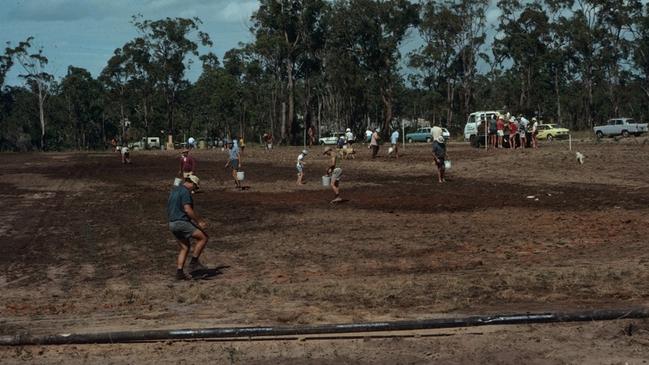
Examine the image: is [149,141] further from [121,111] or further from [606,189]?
[606,189]

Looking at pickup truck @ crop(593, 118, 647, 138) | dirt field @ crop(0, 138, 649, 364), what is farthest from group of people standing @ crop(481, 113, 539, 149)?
pickup truck @ crop(593, 118, 647, 138)

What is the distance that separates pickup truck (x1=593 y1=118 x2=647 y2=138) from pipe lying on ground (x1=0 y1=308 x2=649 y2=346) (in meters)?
52.4

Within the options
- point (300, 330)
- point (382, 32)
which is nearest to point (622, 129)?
point (382, 32)

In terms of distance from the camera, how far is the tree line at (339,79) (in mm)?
78688

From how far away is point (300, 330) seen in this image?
739 centimetres

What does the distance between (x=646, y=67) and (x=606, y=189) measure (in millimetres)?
66574

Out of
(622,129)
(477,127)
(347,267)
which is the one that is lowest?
(347,267)

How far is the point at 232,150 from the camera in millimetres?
27172

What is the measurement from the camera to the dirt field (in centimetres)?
716

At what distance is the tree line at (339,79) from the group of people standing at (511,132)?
36.6 meters

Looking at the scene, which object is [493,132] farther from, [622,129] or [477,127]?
[622,129]

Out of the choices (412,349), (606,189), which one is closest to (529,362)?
(412,349)

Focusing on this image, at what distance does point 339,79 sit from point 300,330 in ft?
253

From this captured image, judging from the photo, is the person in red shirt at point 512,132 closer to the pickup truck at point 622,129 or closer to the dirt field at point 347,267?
the dirt field at point 347,267
